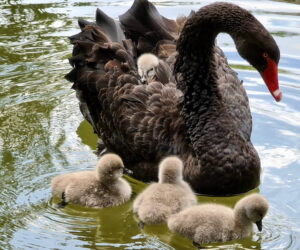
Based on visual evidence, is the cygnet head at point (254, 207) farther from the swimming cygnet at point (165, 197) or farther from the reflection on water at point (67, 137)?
the swimming cygnet at point (165, 197)

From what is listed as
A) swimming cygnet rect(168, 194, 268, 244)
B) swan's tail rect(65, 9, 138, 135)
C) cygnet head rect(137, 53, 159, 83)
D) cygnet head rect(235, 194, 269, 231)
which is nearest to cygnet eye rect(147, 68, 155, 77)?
cygnet head rect(137, 53, 159, 83)

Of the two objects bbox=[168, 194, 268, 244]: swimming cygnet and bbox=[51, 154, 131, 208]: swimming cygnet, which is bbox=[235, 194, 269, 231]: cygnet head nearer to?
bbox=[168, 194, 268, 244]: swimming cygnet

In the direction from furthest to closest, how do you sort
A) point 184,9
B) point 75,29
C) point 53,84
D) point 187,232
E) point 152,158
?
1. point 184,9
2. point 75,29
3. point 53,84
4. point 152,158
5. point 187,232

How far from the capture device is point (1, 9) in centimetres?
901

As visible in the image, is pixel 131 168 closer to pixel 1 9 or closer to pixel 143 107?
pixel 143 107

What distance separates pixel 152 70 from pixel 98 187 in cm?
115

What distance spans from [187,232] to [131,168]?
120 cm

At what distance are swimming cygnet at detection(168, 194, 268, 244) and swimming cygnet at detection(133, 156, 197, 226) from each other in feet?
0.41

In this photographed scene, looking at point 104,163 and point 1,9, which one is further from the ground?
point 104,163

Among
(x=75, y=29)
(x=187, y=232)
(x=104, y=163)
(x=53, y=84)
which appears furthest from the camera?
(x=75, y=29)

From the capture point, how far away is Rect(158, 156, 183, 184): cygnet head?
180 inches

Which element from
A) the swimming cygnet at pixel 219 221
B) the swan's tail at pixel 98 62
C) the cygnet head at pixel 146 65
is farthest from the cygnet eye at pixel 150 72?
the swimming cygnet at pixel 219 221

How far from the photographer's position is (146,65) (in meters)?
5.33

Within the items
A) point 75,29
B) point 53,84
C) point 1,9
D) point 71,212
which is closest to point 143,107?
point 71,212
